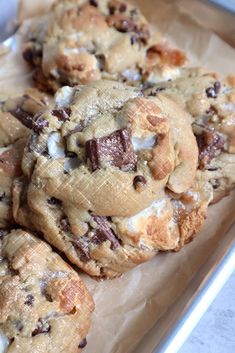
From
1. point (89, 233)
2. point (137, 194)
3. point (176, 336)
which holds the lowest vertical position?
point (176, 336)

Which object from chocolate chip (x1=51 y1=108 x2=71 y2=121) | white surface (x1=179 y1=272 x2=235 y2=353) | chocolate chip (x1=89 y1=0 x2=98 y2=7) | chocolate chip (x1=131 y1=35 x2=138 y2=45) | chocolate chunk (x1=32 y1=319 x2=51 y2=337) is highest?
chocolate chip (x1=89 y1=0 x2=98 y2=7)

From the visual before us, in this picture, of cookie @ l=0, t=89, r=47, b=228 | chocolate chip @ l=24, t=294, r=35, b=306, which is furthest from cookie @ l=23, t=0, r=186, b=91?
chocolate chip @ l=24, t=294, r=35, b=306

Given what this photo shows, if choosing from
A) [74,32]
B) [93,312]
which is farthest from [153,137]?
[74,32]

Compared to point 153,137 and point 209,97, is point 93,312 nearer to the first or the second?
point 153,137

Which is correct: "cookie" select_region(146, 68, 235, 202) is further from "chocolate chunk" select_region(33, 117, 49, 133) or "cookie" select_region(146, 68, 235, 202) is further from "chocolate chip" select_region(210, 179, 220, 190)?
"chocolate chunk" select_region(33, 117, 49, 133)

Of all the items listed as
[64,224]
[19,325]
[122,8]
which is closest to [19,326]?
[19,325]

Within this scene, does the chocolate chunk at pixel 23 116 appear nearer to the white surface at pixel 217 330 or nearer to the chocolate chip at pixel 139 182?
the chocolate chip at pixel 139 182

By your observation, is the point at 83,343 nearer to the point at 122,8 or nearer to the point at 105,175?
the point at 105,175
